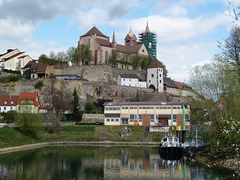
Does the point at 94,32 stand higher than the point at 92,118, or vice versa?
the point at 94,32

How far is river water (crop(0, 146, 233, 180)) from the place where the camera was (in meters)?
30.4

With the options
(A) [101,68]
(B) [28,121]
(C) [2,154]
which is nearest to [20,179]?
(C) [2,154]

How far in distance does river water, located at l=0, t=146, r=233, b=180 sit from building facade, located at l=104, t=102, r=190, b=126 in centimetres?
1761

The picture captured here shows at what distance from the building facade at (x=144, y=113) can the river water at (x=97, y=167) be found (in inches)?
693

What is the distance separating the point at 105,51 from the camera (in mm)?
103125

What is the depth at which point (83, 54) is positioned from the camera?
96750mm

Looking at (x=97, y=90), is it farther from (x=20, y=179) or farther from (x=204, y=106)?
(x=20, y=179)

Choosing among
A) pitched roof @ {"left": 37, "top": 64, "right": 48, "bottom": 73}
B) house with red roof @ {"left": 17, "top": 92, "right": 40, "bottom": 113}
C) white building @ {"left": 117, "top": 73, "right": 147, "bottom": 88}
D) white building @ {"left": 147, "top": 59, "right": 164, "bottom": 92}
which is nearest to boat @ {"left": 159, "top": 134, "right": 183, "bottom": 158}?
house with red roof @ {"left": 17, "top": 92, "right": 40, "bottom": 113}

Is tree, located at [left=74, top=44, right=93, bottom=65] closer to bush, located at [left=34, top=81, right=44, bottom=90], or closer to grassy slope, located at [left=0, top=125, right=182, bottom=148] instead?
bush, located at [left=34, top=81, right=44, bottom=90]

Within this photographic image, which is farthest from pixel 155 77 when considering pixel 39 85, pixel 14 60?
pixel 14 60

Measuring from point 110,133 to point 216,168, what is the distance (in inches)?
1175

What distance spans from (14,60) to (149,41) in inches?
2618

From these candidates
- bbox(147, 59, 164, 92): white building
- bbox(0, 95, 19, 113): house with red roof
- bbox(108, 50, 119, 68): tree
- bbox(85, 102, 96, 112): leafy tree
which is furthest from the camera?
bbox(108, 50, 119, 68): tree

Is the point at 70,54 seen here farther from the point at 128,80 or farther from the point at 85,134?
the point at 85,134
